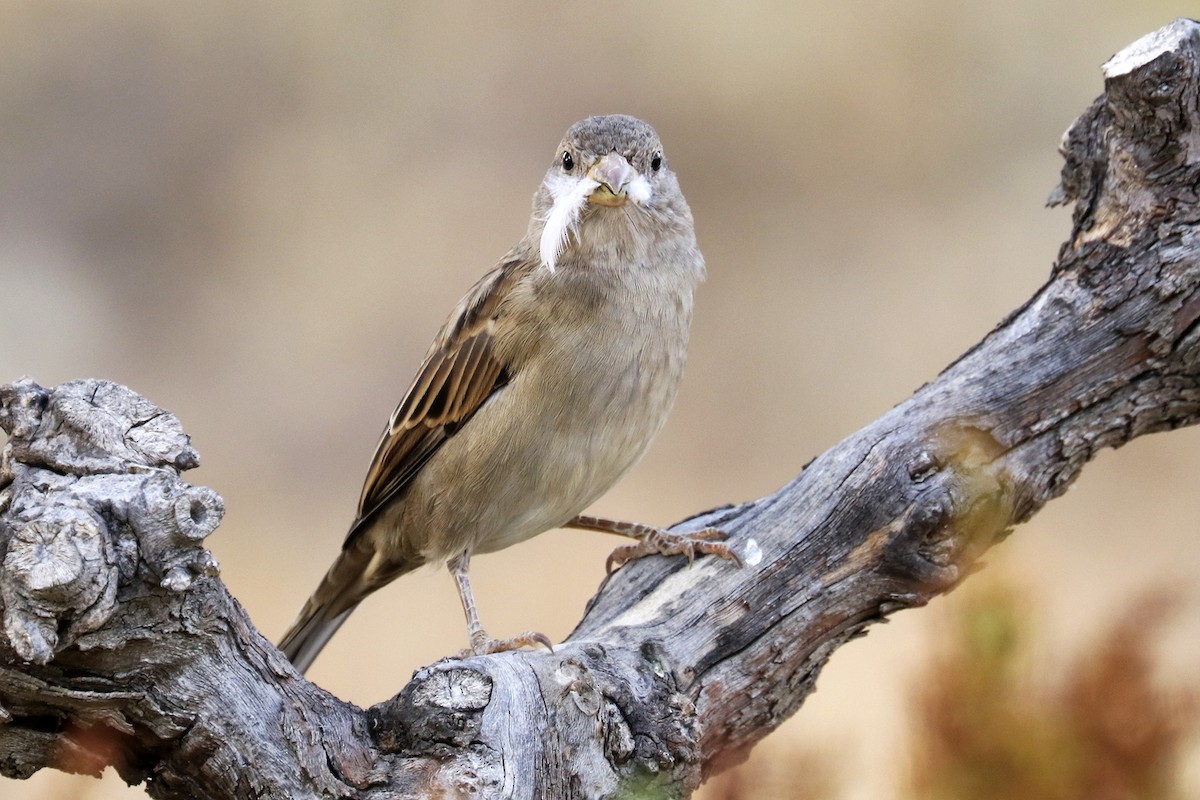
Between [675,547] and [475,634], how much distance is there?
0.61 metres

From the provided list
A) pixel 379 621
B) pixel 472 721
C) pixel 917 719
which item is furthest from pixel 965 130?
pixel 917 719

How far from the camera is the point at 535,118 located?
770cm

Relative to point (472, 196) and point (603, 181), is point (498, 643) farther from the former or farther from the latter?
point (472, 196)

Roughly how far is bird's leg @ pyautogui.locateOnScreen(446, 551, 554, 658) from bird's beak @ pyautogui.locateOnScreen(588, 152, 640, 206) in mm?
1113

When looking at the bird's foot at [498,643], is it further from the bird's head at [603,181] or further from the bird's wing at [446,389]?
the bird's head at [603,181]

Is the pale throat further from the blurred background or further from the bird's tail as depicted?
the blurred background

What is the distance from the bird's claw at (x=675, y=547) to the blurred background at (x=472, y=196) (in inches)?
107

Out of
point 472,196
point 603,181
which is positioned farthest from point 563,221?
point 472,196

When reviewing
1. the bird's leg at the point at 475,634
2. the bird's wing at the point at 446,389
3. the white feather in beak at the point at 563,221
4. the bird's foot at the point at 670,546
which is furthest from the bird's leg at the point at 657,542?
the white feather in beak at the point at 563,221

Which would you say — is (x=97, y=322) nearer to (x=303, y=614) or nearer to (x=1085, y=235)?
(x=303, y=614)

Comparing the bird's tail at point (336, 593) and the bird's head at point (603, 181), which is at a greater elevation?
the bird's head at point (603, 181)

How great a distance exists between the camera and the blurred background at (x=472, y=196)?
6.87 meters

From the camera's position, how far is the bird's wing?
374 centimetres

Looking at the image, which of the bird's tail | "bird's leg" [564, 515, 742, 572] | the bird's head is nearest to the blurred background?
the bird's tail
